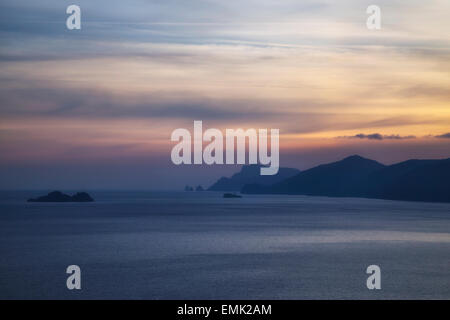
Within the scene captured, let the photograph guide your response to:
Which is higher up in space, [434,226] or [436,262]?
[434,226]

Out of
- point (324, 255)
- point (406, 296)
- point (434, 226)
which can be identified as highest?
point (434, 226)

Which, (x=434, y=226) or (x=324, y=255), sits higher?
(x=434, y=226)

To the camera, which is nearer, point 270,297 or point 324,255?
point 270,297

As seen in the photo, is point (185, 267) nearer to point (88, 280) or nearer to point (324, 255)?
point (88, 280)

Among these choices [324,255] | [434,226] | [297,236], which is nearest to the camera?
[324,255]
